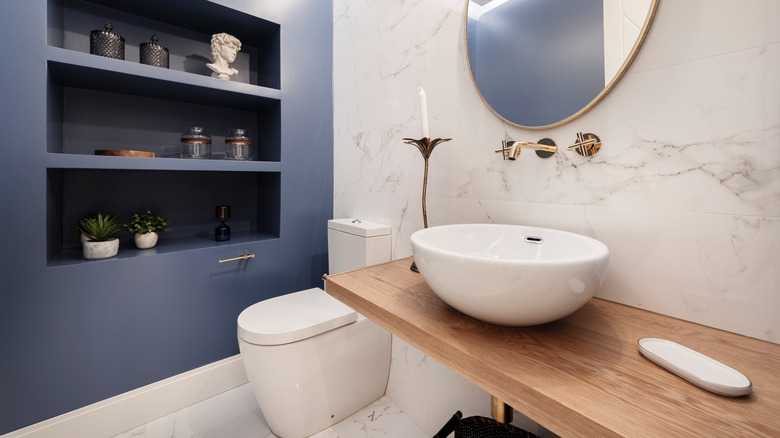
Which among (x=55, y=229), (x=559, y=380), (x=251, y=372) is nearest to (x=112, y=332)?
(x=55, y=229)

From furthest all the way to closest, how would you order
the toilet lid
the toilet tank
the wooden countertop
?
the toilet tank → the toilet lid → the wooden countertop

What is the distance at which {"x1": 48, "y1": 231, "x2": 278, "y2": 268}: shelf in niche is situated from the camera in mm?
1413

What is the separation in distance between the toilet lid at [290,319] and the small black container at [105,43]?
1285 millimetres

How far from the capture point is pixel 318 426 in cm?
140

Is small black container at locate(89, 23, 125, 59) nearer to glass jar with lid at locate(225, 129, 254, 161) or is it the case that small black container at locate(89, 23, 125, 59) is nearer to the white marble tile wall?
glass jar with lid at locate(225, 129, 254, 161)

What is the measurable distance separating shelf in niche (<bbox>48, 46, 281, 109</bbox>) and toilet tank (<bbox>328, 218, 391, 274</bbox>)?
2.70ft

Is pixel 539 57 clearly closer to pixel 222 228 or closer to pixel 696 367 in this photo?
pixel 696 367

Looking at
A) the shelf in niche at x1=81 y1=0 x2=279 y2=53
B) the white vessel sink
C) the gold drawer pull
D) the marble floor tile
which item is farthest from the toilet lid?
the shelf in niche at x1=81 y1=0 x2=279 y2=53

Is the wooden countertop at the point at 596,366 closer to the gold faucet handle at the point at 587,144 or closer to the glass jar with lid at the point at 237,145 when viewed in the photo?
the gold faucet handle at the point at 587,144

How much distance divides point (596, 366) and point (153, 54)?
2.06 m

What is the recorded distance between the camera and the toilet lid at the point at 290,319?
4.04 feet

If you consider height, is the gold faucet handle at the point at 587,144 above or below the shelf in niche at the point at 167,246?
above

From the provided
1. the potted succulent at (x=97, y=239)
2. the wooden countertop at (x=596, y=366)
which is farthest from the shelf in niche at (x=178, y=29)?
the wooden countertop at (x=596, y=366)

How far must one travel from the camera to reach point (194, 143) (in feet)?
5.69
